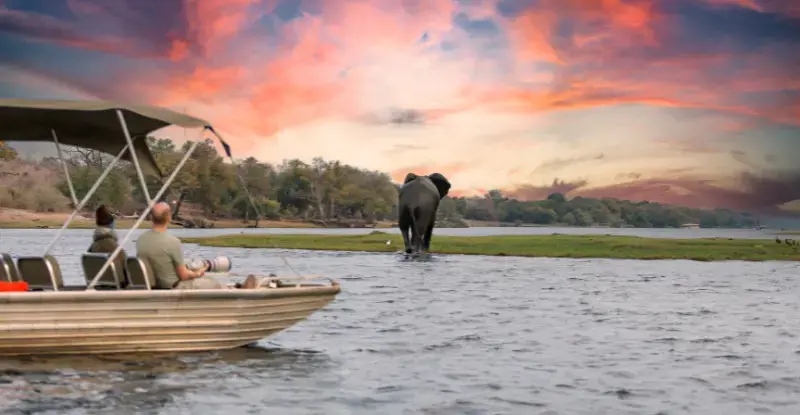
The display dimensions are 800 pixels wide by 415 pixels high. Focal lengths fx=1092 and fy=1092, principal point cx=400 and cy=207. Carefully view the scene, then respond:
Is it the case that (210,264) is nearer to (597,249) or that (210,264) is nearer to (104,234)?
(104,234)

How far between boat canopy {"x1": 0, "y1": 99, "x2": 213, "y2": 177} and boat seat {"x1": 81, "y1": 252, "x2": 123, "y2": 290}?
2.28 meters

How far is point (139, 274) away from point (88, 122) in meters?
3.19

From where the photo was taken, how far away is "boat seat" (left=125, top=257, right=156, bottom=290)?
16.7 meters

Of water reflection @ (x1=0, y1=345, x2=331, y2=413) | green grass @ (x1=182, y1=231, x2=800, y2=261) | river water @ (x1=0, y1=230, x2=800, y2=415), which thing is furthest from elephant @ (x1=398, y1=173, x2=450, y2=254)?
water reflection @ (x1=0, y1=345, x2=331, y2=413)

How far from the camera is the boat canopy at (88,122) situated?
16922 mm

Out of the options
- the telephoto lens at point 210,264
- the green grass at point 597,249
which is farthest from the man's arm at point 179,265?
the green grass at point 597,249

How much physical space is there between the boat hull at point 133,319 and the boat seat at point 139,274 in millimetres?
456

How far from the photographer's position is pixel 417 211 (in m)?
53.4

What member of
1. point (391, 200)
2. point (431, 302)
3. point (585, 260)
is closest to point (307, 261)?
point (585, 260)

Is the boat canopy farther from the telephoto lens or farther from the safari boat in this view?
the telephoto lens

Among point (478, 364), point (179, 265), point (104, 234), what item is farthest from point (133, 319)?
point (478, 364)

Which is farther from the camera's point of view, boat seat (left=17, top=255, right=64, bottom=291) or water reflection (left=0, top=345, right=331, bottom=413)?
boat seat (left=17, top=255, right=64, bottom=291)

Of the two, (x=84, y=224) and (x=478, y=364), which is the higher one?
(x=84, y=224)

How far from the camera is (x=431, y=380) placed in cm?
1662
